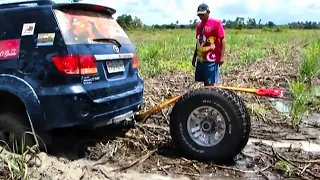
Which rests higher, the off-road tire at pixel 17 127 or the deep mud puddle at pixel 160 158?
the off-road tire at pixel 17 127

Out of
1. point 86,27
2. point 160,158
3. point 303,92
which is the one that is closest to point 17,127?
point 86,27

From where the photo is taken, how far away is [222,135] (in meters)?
4.96

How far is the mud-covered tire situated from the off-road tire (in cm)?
162

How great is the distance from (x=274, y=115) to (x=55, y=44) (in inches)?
162

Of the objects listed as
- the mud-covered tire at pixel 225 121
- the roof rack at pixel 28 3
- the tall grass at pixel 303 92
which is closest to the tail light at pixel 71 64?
the roof rack at pixel 28 3

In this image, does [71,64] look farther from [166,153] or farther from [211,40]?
[211,40]

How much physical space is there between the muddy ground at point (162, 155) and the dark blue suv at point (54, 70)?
48 centimetres

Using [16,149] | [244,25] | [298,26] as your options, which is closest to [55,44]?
[16,149]

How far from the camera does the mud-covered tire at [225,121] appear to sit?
484 centimetres

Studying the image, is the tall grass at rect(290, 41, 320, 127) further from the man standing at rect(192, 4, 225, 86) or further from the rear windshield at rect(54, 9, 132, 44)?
the rear windshield at rect(54, 9, 132, 44)

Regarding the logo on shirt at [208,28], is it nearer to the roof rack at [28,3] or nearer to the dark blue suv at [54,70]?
the dark blue suv at [54,70]

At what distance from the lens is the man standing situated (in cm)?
672

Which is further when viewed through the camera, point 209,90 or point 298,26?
point 298,26

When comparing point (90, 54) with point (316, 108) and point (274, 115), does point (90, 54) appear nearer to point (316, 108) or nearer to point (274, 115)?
point (274, 115)
